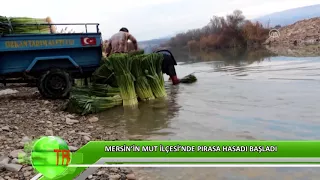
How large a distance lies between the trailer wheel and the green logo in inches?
269

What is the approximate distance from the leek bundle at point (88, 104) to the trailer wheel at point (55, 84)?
102 cm

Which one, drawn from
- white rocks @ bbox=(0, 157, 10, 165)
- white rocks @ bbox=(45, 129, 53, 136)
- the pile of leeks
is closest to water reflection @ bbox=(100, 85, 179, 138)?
the pile of leeks

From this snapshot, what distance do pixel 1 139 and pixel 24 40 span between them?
12.3 feet

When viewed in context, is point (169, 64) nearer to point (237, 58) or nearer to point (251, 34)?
point (237, 58)

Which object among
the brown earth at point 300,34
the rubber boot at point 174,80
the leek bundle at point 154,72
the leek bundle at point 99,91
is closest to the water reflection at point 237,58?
the rubber boot at point 174,80

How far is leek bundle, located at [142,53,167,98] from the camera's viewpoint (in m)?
8.08

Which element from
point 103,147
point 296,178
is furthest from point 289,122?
point 103,147

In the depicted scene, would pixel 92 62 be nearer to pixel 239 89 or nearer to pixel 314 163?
pixel 239 89

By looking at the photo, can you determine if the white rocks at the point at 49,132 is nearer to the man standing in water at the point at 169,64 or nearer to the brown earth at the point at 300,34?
the man standing in water at the point at 169,64

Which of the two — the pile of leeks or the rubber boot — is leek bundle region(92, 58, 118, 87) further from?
the rubber boot

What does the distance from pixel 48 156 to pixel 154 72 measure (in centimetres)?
701

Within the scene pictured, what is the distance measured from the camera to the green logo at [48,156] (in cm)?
124

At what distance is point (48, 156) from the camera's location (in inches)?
49.3

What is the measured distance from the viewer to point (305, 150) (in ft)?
4.00
